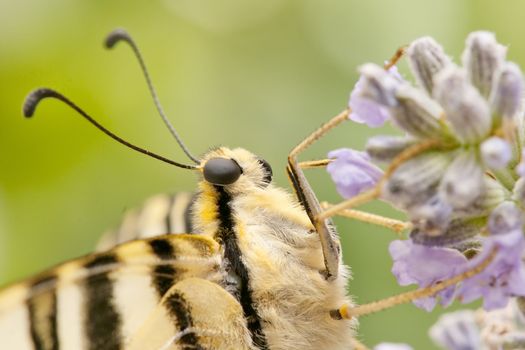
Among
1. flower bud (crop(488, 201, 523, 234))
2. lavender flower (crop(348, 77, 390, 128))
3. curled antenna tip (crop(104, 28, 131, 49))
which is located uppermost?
curled antenna tip (crop(104, 28, 131, 49))

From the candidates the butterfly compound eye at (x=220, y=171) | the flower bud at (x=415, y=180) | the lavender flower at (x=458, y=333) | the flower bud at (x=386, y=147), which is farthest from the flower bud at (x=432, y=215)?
the butterfly compound eye at (x=220, y=171)

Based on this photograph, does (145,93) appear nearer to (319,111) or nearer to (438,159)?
(319,111)

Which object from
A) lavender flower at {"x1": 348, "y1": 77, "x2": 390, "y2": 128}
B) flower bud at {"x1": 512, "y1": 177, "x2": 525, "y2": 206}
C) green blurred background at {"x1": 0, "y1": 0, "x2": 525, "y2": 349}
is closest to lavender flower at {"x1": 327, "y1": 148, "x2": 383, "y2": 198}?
lavender flower at {"x1": 348, "y1": 77, "x2": 390, "y2": 128}

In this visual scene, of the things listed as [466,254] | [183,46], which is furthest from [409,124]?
[183,46]

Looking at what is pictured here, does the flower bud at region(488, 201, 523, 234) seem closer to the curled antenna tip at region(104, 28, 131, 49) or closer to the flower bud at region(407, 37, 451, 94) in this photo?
the flower bud at region(407, 37, 451, 94)

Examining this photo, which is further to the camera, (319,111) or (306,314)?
(319,111)

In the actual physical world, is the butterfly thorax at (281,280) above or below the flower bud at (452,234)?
below

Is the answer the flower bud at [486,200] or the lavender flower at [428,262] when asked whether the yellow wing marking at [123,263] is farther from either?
the flower bud at [486,200]
